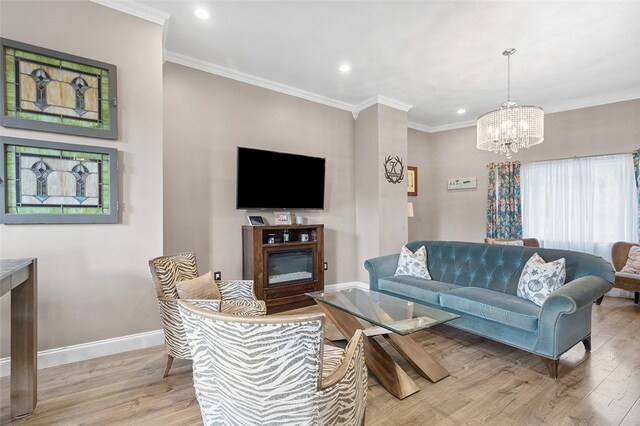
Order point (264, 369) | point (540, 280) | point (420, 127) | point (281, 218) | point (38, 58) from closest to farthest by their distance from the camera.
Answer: point (264, 369) < point (38, 58) < point (540, 280) < point (281, 218) < point (420, 127)

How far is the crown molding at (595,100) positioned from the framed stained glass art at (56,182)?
6178mm

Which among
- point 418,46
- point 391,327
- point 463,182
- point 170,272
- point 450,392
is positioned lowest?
point 450,392

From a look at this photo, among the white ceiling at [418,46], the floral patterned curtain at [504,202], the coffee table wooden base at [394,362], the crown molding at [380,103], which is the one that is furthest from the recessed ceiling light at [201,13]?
the floral patterned curtain at [504,202]

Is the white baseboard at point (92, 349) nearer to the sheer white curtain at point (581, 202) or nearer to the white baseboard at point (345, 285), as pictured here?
the white baseboard at point (345, 285)

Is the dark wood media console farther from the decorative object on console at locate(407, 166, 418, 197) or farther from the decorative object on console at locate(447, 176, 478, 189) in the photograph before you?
the decorative object on console at locate(447, 176, 478, 189)

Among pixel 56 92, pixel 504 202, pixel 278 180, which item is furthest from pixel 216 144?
pixel 504 202

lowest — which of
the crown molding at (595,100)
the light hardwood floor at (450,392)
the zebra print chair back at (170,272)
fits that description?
the light hardwood floor at (450,392)

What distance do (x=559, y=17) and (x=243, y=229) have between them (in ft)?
12.7

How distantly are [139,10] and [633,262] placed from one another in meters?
6.38

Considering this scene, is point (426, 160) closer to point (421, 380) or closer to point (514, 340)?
point (514, 340)

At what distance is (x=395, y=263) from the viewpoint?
389 cm

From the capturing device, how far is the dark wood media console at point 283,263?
11.8 ft

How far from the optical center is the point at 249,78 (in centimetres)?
391

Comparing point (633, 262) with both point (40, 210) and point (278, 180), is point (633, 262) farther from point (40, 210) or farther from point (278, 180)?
point (40, 210)
